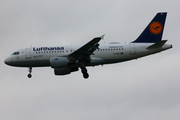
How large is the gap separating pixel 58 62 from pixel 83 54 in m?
3.06

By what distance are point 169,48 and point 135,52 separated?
4044 mm

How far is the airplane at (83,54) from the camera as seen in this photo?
3928 cm

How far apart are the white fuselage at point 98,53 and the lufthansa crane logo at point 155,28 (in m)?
2.35

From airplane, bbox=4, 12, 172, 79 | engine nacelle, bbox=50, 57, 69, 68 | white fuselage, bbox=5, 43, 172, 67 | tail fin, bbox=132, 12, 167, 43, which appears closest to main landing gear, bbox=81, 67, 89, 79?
airplane, bbox=4, 12, 172, 79

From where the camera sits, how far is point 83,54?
129 ft

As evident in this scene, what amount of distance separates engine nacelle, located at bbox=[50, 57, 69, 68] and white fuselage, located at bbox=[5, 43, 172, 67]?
1109mm

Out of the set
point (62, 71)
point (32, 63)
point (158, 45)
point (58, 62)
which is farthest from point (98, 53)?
point (32, 63)

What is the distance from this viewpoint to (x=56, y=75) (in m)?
41.5

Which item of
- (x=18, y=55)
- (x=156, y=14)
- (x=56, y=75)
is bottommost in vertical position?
(x=56, y=75)

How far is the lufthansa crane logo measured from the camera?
42.3 metres

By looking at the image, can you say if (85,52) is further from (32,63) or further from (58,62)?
(32,63)

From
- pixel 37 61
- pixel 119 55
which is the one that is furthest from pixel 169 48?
pixel 37 61

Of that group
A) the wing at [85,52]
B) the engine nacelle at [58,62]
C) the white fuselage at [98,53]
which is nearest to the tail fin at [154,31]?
the white fuselage at [98,53]

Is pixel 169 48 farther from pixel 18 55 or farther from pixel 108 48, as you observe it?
pixel 18 55
